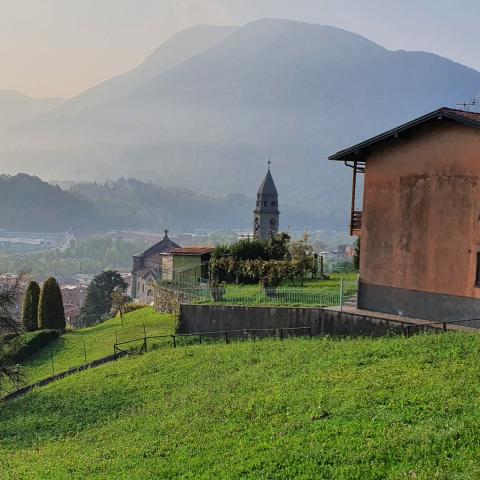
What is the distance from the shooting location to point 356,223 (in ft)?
74.5

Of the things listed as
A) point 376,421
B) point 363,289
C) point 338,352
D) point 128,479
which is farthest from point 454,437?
point 363,289

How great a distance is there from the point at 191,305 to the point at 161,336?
1675 millimetres

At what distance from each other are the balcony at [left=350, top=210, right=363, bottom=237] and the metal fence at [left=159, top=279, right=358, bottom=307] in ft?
6.08

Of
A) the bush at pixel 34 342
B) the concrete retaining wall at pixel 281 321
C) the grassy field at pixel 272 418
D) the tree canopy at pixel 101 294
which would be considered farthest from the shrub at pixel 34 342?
the tree canopy at pixel 101 294

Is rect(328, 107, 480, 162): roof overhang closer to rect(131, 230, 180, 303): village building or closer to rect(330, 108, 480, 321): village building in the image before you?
rect(330, 108, 480, 321): village building

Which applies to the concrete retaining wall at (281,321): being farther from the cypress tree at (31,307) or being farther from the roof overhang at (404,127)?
the cypress tree at (31,307)

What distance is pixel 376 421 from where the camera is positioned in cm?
915

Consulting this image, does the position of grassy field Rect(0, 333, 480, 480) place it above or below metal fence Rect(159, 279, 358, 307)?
below

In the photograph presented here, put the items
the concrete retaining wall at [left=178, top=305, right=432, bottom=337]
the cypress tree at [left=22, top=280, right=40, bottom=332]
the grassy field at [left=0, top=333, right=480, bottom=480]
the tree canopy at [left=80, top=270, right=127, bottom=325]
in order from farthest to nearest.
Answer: the tree canopy at [left=80, top=270, right=127, bottom=325], the cypress tree at [left=22, top=280, right=40, bottom=332], the concrete retaining wall at [left=178, top=305, right=432, bottom=337], the grassy field at [left=0, top=333, right=480, bottom=480]

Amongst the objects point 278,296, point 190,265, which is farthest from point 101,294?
point 278,296

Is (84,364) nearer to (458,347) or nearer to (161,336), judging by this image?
(161,336)

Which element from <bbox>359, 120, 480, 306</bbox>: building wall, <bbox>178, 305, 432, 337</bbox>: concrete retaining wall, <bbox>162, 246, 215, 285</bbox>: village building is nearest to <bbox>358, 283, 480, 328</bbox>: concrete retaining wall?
<bbox>359, 120, 480, 306</bbox>: building wall

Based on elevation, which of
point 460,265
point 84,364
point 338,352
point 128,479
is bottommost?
point 84,364

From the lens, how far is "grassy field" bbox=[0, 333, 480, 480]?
26.2ft
